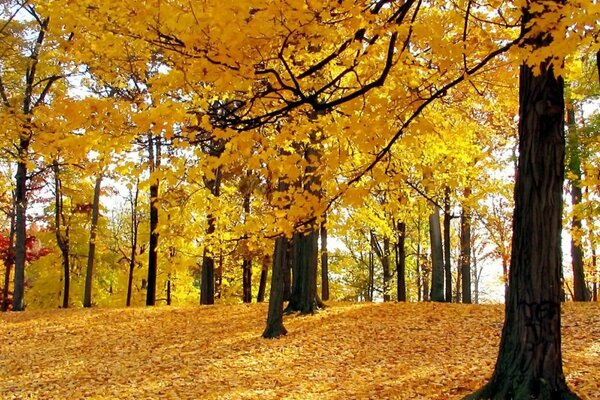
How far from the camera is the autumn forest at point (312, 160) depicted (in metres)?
3.38

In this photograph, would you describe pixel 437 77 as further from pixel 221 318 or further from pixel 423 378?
pixel 221 318

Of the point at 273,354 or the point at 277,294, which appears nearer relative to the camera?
the point at 273,354

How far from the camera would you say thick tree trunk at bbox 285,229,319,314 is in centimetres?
1172

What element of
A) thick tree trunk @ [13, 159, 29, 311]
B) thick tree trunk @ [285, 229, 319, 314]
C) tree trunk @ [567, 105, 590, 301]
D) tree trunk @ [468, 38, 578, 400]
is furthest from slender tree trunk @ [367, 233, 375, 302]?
tree trunk @ [468, 38, 578, 400]

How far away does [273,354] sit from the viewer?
8.58 meters

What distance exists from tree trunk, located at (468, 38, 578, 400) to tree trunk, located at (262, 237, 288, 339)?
17.3ft

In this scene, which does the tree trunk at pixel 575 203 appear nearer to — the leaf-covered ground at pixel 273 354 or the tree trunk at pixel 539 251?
the leaf-covered ground at pixel 273 354

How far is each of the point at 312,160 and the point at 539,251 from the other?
225cm

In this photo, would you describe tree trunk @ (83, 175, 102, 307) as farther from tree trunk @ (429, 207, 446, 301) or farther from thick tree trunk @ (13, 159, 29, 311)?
tree trunk @ (429, 207, 446, 301)

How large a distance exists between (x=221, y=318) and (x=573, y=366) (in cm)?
796

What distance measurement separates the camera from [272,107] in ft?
14.6

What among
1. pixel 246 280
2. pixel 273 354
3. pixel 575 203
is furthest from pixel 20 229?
pixel 575 203

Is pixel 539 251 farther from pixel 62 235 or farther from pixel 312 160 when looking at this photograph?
pixel 62 235

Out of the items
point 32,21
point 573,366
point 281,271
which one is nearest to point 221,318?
point 281,271
